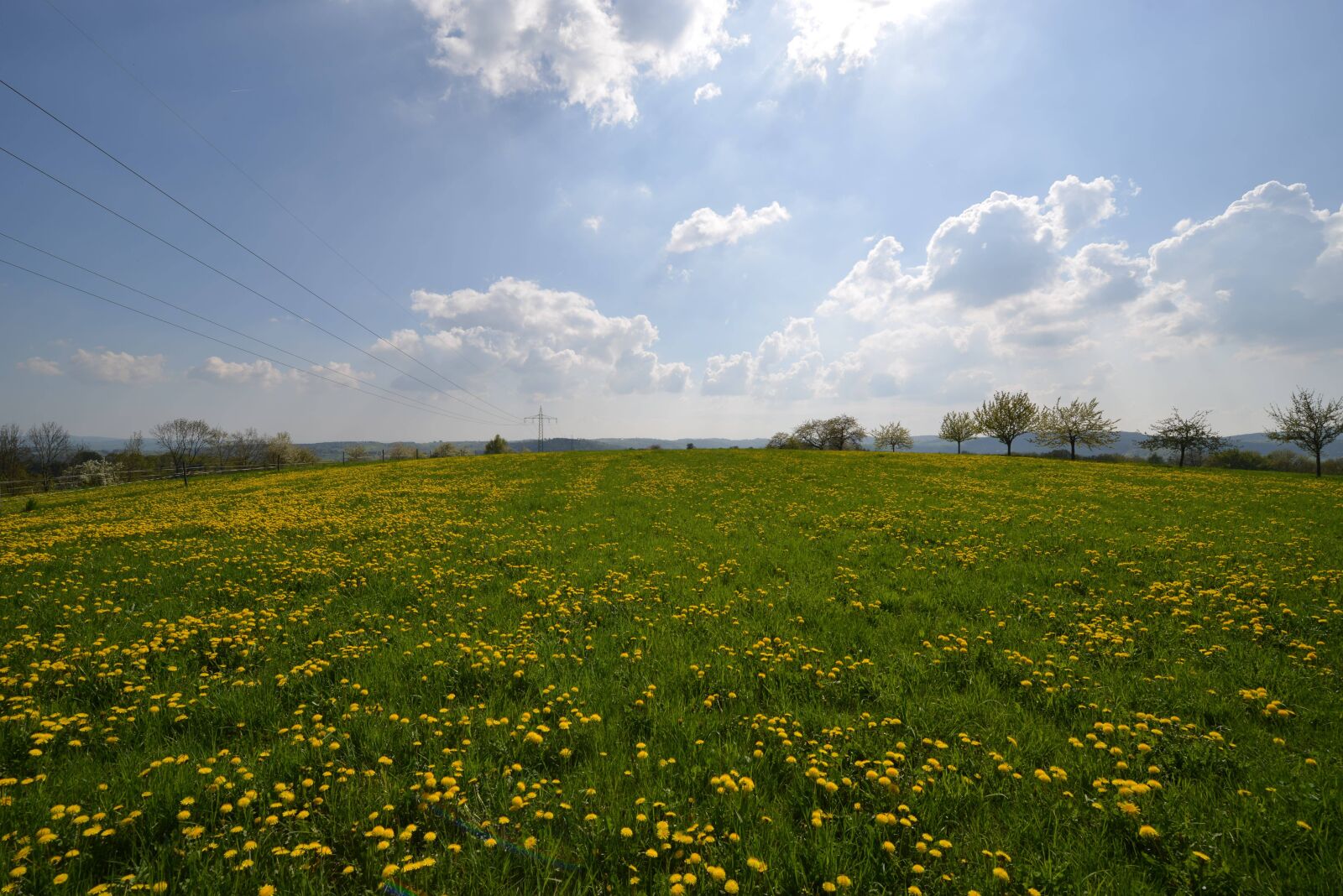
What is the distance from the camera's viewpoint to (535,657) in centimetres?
667

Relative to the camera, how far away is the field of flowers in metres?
3.49

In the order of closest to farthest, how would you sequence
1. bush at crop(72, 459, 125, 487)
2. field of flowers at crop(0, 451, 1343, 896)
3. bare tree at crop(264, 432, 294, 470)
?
field of flowers at crop(0, 451, 1343, 896) → bush at crop(72, 459, 125, 487) → bare tree at crop(264, 432, 294, 470)

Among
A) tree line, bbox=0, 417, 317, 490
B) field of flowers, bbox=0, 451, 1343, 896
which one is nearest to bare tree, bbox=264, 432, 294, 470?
tree line, bbox=0, 417, 317, 490

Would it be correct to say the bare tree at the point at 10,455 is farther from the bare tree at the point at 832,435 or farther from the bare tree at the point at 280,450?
the bare tree at the point at 832,435

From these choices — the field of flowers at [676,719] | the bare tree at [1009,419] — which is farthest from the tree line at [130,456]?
the bare tree at [1009,419]

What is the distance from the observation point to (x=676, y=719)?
17.5 ft

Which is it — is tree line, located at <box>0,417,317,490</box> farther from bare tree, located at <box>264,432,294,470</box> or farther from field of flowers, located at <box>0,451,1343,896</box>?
field of flowers, located at <box>0,451,1343,896</box>

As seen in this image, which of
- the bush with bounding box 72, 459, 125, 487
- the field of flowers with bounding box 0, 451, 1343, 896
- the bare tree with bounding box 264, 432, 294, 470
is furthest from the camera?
the bare tree with bounding box 264, 432, 294, 470

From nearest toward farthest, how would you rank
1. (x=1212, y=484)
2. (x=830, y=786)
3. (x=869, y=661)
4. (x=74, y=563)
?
(x=830, y=786) < (x=869, y=661) < (x=74, y=563) < (x=1212, y=484)

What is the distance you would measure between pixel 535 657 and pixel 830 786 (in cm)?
410

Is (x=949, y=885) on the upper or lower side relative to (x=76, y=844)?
lower

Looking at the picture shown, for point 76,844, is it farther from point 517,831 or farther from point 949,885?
point 949,885

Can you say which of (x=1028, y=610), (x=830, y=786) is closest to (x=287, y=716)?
(x=830, y=786)

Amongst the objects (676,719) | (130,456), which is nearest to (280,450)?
(130,456)
